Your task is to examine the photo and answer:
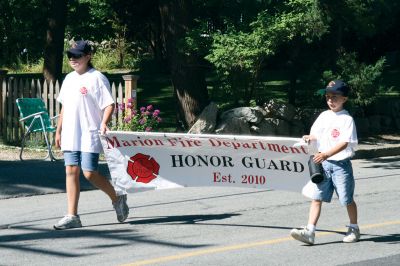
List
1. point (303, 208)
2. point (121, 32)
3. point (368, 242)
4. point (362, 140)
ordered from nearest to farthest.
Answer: point (368, 242)
point (303, 208)
point (362, 140)
point (121, 32)

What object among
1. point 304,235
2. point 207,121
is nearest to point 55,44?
point 207,121

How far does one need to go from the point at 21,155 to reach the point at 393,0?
34.4ft

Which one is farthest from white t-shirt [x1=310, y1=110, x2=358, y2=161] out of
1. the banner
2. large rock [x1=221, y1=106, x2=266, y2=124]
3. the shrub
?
large rock [x1=221, y1=106, x2=266, y2=124]

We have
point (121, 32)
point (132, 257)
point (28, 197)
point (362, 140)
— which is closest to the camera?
point (132, 257)

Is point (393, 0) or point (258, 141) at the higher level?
point (393, 0)

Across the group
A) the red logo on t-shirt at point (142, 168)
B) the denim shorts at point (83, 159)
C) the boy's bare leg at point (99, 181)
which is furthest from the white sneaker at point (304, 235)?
the denim shorts at point (83, 159)

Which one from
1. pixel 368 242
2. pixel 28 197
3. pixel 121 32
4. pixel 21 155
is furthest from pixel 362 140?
pixel 121 32

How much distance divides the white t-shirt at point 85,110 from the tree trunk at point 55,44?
13.3m

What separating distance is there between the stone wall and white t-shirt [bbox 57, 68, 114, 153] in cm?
735

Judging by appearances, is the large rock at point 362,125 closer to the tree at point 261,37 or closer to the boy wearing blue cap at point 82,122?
the tree at point 261,37

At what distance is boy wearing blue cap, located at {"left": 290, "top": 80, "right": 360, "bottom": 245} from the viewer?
783cm

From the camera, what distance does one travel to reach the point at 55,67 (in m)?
21.9

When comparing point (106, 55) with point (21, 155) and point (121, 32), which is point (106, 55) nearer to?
point (121, 32)

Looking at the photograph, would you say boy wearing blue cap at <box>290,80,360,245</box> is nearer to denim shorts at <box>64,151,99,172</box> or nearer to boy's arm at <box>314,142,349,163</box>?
boy's arm at <box>314,142,349,163</box>
